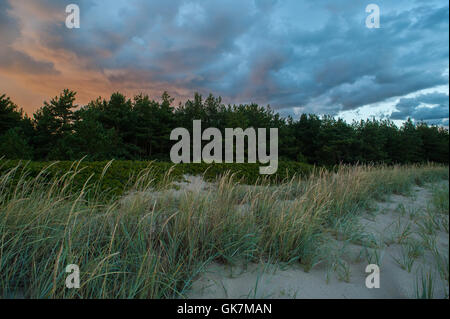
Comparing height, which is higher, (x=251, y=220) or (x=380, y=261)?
(x=251, y=220)

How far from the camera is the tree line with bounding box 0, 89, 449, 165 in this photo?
672 inches

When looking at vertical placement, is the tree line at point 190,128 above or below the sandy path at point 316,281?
above

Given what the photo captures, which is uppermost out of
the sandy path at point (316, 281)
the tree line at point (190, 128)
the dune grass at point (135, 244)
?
the tree line at point (190, 128)

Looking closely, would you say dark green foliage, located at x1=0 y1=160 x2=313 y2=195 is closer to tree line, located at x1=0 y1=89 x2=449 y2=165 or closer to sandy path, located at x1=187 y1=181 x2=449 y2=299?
sandy path, located at x1=187 y1=181 x2=449 y2=299

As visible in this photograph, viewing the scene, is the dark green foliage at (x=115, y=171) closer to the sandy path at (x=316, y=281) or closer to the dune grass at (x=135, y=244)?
the dune grass at (x=135, y=244)

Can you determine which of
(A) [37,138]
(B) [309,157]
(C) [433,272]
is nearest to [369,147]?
(B) [309,157]

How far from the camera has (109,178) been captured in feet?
17.9

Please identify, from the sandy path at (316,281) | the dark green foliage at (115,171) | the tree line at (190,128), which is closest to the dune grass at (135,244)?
the sandy path at (316,281)

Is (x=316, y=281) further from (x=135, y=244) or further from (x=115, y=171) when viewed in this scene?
(x=115, y=171)

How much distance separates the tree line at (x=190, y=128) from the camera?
17062 millimetres

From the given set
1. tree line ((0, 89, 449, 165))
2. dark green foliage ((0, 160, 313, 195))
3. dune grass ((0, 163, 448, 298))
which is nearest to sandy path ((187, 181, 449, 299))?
dune grass ((0, 163, 448, 298))

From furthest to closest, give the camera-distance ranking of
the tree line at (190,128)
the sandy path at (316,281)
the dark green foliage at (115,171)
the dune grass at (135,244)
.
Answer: the tree line at (190,128), the dark green foliage at (115,171), the sandy path at (316,281), the dune grass at (135,244)
